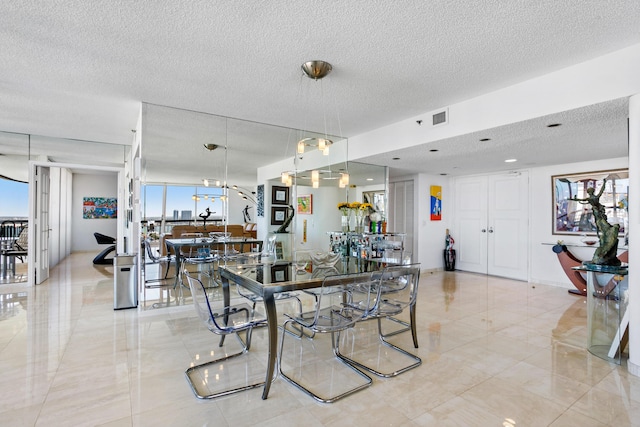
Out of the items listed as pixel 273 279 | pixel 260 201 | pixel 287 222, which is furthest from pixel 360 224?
pixel 273 279

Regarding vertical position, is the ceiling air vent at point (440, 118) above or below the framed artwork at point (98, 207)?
above

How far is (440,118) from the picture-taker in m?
3.97

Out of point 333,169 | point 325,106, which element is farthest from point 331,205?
point 325,106

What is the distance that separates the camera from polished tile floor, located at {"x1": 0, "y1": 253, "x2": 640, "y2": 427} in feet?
6.48

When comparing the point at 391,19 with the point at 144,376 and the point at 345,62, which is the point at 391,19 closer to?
the point at 345,62

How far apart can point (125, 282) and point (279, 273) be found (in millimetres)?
2700

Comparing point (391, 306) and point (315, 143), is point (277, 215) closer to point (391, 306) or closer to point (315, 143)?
point (315, 143)

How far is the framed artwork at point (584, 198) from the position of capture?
5205mm

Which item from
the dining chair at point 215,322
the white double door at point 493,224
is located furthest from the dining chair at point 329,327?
the white double door at point 493,224

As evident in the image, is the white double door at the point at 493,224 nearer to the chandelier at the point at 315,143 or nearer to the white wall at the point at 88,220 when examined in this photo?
the chandelier at the point at 315,143

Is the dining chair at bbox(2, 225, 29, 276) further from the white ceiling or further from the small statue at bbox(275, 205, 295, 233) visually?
the small statue at bbox(275, 205, 295, 233)

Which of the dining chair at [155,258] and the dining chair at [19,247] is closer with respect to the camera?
the dining chair at [155,258]

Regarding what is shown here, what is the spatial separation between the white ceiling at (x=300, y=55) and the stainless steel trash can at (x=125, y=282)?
1.47 m

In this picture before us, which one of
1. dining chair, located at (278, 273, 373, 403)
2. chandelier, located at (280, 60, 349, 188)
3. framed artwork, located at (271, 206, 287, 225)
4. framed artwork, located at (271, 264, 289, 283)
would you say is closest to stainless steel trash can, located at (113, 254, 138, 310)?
framed artwork, located at (271, 206, 287, 225)
